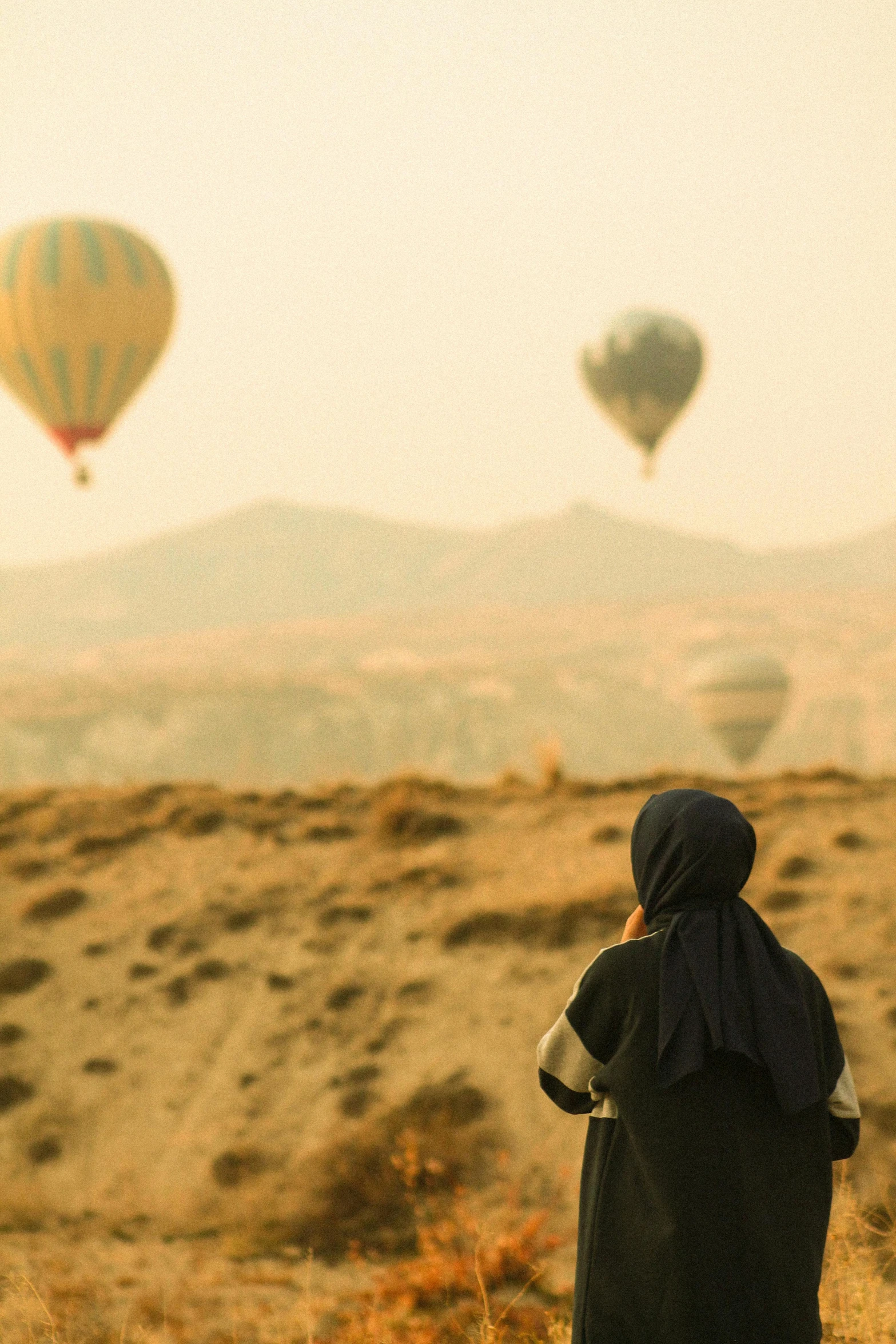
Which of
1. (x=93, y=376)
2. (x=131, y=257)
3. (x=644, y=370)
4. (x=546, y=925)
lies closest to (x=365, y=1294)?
(x=546, y=925)

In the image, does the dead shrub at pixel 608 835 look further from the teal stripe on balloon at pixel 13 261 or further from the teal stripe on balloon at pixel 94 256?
the teal stripe on balloon at pixel 13 261

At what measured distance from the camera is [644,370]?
143 ft

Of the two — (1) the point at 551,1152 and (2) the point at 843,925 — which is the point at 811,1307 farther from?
(2) the point at 843,925

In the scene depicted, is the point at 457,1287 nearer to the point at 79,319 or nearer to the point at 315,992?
the point at 315,992

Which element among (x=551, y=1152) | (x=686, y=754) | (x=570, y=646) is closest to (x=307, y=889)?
(x=551, y=1152)

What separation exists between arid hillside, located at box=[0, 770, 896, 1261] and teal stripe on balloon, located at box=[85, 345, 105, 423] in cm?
1493

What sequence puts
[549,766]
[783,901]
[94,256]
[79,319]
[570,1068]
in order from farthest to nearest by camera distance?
[94,256] < [79,319] < [549,766] < [783,901] < [570,1068]

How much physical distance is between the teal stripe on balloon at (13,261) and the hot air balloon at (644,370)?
1971cm

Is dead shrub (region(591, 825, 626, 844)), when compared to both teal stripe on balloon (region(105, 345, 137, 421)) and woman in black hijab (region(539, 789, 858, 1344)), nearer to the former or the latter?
woman in black hijab (region(539, 789, 858, 1344))

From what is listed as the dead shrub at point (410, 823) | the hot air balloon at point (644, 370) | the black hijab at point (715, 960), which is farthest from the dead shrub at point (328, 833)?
the hot air balloon at point (644, 370)

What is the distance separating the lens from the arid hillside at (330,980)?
1236cm

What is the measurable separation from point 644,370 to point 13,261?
20.7 m

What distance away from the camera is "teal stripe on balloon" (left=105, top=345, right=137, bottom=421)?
104 feet

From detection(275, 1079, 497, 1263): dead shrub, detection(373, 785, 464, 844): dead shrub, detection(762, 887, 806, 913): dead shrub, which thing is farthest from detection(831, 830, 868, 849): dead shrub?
detection(275, 1079, 497, 1263): dead shrub
